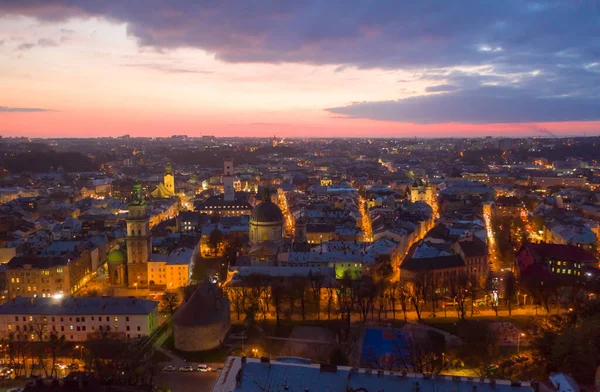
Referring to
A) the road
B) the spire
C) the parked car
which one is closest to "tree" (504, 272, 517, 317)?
the parked car

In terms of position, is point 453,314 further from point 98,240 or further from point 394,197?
point 394,197

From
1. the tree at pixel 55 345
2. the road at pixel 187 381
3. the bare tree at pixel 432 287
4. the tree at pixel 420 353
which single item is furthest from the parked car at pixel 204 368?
the bare tree at pixel 432 287

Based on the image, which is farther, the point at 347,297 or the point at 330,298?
the point at 347,297

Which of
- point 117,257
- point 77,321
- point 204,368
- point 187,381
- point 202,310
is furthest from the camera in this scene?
point 117,257

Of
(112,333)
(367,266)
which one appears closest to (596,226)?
(367,266)

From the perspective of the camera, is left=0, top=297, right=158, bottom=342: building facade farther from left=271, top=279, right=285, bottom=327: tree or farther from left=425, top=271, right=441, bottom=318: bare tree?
left=425, top=271, right=441, bottom=318: bare tree

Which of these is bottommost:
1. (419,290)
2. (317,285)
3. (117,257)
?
(419,290)

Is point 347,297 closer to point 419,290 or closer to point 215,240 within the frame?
point 419,290

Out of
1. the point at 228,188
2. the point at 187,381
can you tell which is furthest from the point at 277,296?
the point at 228,188
